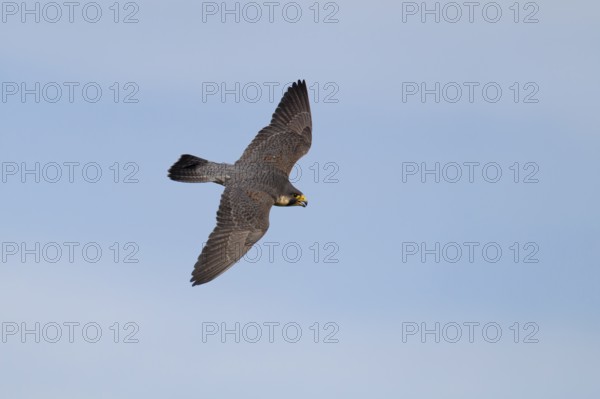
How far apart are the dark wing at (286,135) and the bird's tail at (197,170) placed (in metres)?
1.06

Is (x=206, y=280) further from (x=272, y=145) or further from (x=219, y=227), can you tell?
(x=272, y=145)

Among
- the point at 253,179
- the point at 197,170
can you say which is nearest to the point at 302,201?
the point at 253,179

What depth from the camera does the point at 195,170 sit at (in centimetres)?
2405

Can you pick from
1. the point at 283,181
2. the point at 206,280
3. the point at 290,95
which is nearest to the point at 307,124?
the point at 290,95

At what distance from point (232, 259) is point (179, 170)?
3.17 m

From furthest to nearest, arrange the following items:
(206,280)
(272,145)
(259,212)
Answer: (272,145), (259,212), (206,280)

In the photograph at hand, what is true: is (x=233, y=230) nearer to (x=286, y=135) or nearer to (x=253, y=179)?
(x=253, y=179)

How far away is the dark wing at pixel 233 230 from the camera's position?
851 inches

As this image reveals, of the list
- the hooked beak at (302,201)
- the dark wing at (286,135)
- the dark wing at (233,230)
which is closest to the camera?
the dark wing at (233,230)

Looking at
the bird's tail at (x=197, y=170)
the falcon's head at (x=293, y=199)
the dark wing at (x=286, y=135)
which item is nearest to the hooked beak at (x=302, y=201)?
the falcon's head at (x=293, y=199)

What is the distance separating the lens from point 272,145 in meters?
25.5

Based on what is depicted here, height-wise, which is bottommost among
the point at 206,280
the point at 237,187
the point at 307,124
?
the point at 206,280

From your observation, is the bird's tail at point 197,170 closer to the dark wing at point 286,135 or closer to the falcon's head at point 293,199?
the dark wing at point 286,135

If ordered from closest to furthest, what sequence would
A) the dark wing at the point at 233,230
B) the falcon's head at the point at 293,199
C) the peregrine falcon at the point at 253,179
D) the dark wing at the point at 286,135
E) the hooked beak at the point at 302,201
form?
the dark wing at the point at 233,230, the peregrine falcon at the point at 253,179, the falcon's head at the point at 293,199, the hooked beak at the point at 302,201, the dark wing at the point at 286,135
